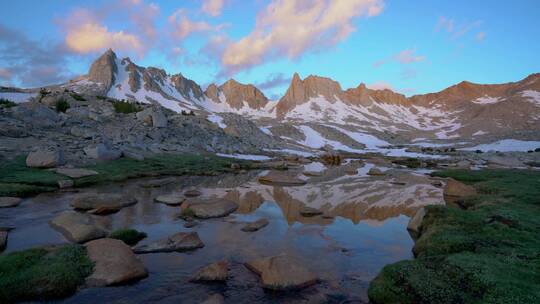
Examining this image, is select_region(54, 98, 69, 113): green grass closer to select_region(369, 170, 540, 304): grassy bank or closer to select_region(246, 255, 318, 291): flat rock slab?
select_region(246, 255, 318, 291): flat rock slab

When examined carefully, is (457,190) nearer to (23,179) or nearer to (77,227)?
(77,227)

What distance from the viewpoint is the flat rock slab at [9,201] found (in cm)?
2293

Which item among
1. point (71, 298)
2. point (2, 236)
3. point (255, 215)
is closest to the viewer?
point (71, 298)

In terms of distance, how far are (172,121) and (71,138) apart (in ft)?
98.7

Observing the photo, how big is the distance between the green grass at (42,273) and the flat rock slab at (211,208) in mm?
9623

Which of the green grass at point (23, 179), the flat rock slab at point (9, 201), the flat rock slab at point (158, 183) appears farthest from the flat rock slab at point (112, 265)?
the flat rock slab at point (158, 183)

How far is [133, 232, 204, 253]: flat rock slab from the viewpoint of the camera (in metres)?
15.8

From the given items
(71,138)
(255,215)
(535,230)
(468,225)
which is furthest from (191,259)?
(71,138)

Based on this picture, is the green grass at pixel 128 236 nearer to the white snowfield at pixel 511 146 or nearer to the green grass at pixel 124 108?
the green grass at pixel 124 108

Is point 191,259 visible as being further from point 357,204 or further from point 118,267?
point 357,204

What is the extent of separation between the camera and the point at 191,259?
1504cm

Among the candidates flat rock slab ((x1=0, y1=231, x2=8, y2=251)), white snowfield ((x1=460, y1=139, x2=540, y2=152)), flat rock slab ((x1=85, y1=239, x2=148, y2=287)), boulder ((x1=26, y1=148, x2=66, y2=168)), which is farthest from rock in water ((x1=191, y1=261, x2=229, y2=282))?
white snowfield ((x1=460, y1=139, x2=540, y2=152))

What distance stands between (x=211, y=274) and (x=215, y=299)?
6.61 feet

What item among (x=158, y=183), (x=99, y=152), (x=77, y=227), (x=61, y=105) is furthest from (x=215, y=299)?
(x=61, y=105)
